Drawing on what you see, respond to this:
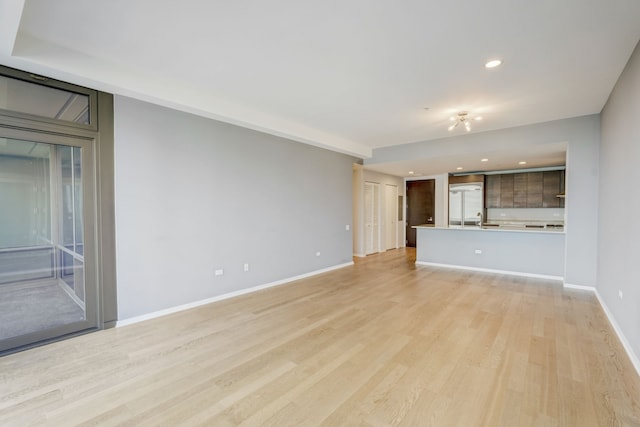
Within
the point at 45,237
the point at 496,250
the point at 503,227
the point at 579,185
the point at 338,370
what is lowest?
the point at 338,370

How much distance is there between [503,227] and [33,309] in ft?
27.5

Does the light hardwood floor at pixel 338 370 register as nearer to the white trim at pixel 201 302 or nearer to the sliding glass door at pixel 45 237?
the white trim at pixel 201 302

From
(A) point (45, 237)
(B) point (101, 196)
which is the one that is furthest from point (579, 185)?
(A) point (45, 237)

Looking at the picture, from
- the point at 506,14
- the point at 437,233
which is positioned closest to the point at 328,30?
the point at 506,14

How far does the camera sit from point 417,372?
7.80ft

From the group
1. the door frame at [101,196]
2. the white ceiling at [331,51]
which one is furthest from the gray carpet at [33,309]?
the white ceiling at [331,51]

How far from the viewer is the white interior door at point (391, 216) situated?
9070mm

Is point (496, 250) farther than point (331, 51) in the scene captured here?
Yes

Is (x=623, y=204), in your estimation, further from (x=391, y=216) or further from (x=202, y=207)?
(x=391, y=216)

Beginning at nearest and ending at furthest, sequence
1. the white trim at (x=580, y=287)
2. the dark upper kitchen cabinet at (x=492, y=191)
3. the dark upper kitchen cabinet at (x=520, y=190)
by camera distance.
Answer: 1. the white trim at (x=580, y=287)
2. the dark upper kitchen cabinet at (x=520, y=190)
3. the dark upper kitchen cabinet at (x=492, y=191)

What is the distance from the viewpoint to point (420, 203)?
31.8ft

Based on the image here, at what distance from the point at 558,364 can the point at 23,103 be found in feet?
17.9

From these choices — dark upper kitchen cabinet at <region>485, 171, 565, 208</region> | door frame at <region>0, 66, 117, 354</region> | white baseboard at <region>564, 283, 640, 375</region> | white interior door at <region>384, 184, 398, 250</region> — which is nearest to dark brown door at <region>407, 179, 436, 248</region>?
white interior door at <region>384, 184, 398, 250</region>

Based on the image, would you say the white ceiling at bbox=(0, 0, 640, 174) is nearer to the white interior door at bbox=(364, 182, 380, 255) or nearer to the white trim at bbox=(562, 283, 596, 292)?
the white trim at bbox=(562, 283, 596, 292)
